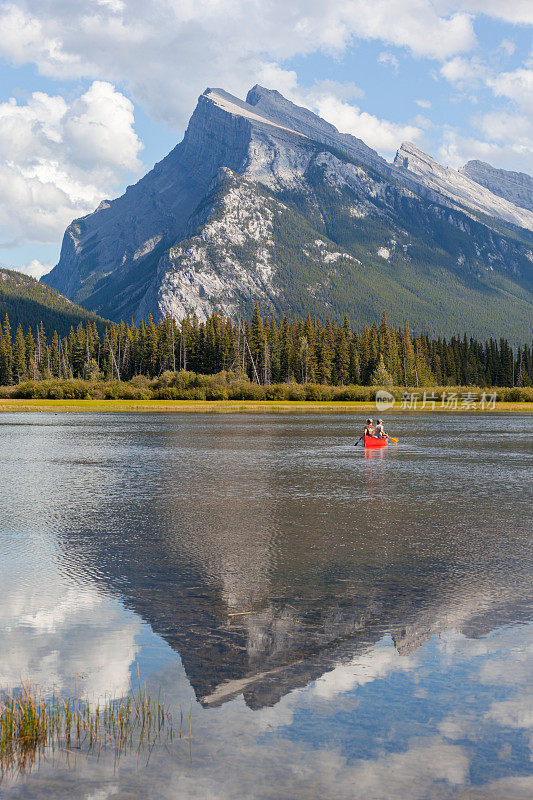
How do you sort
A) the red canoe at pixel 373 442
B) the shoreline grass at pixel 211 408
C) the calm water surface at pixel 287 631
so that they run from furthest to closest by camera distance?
1. the shoreline grass at pixel 211 408
2. the red canoe at pixel 373 442
3. the calm water surface at pixel 287 631

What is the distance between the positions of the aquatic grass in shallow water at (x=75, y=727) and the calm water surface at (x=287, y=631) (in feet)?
0.82

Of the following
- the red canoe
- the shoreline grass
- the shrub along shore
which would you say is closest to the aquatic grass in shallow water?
the red canoe

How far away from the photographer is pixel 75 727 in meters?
9.60

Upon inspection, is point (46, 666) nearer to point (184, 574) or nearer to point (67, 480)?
point (184, 574)

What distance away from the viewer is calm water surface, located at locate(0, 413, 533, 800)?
28.3 ft

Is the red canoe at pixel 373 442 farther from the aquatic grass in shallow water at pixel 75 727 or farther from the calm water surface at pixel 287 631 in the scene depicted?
the aquatic grass in shallow water at pixel 75 727

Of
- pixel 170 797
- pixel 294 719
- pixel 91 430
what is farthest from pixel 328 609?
pixel 91 430

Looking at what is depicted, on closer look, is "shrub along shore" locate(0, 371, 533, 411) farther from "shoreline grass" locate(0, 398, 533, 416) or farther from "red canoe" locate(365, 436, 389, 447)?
"red canoe" locate(365, 436, 389, 447)

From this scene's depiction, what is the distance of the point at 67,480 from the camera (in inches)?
1425

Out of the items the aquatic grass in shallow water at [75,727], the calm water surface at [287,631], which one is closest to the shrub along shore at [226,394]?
the calm water surface at [287,631]

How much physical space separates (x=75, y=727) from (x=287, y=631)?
4872 mm

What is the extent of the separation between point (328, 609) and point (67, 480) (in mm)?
24404

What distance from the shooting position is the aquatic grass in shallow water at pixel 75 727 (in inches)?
356

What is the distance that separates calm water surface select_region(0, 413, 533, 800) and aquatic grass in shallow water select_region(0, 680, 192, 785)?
0.25m
